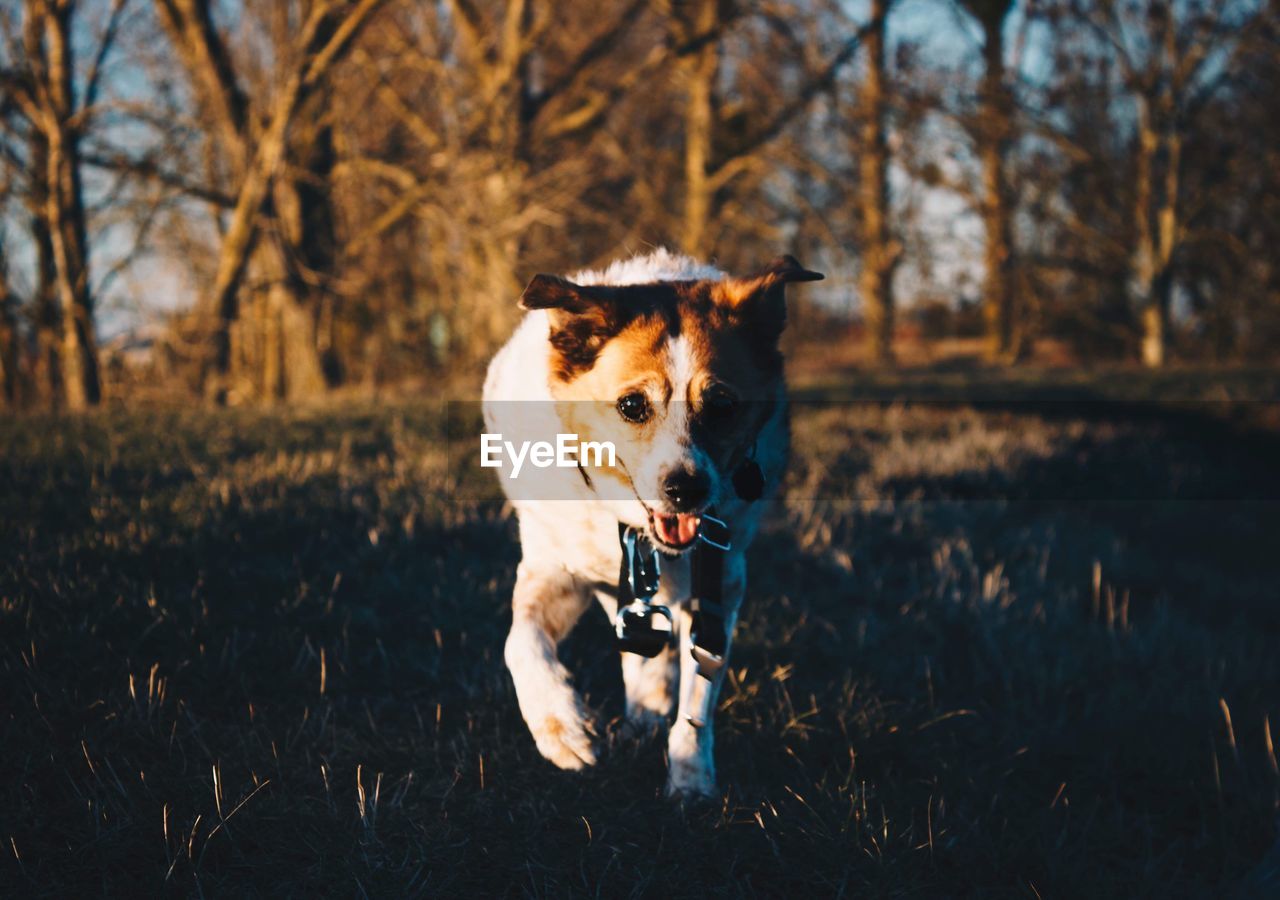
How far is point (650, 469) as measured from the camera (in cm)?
273

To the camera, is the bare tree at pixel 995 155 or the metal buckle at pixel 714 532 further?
the bare tree at pixel 995 155

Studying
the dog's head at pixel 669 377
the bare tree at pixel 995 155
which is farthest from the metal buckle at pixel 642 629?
the bare tree at pixel 995 155

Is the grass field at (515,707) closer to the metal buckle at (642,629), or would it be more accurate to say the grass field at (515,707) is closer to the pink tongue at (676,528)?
the metal buckle at (642,629)

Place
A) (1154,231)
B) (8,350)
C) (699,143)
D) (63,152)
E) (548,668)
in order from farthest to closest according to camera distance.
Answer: (1154,231), (699,143), (8,350), (63,152), (548,668)

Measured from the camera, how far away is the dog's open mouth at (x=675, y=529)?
2.76 metres

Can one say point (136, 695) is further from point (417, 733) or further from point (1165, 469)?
point (1165, 469)

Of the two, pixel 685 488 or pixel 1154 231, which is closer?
pixel 685 488

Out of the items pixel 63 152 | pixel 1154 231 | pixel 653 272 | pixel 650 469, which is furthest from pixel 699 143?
pixel 650 469

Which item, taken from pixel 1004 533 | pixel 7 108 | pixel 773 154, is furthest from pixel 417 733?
pixel 773 154

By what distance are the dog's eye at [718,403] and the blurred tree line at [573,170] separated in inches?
336

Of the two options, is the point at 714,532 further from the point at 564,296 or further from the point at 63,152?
the point at 63,152

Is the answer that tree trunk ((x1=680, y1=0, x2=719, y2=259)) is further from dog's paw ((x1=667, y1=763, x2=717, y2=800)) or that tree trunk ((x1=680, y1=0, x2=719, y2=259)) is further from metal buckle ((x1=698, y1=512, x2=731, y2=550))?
dog's paw ((x1=667, y1=763, x2=717, y2=800))

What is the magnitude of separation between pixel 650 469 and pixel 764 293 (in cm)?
83

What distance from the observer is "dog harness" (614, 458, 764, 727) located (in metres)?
2.81
